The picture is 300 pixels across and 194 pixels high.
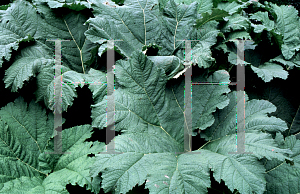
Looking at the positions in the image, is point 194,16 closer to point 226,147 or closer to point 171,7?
point 171,7

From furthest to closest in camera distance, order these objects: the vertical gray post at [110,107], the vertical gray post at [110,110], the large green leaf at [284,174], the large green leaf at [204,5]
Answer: the large green leaf at [204,5] → the large green leaf at [284,174] → the vertical gray post at [110,107] → the vertical gray post at [110,110]

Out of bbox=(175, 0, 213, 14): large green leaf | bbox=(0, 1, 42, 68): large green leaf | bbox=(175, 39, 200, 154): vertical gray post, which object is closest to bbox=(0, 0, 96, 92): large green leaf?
bbox=(0, 1, 42, 68): large green leaf

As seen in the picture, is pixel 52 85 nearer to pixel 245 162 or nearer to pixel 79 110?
pixel 79 110

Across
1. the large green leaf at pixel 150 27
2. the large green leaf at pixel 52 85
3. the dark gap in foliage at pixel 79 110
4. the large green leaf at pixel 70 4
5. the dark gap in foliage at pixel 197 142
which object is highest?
the large green leaf at pixel 70 4

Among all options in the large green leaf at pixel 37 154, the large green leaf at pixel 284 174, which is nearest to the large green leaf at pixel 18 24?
the large green leaf at pixel 37 154

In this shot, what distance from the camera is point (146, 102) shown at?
56.7 inches

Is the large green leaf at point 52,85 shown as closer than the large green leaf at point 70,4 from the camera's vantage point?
Yes

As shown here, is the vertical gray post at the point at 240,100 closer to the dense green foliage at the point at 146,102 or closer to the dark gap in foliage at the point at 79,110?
the dense green foliage at the point at 146,102

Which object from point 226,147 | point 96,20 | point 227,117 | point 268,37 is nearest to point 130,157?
point 226,147

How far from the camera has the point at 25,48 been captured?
1.65 m

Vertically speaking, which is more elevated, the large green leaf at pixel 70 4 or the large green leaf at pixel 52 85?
the large green leaf at pixel 70 4

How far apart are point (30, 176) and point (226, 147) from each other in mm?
1155

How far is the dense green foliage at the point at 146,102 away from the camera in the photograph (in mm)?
1176

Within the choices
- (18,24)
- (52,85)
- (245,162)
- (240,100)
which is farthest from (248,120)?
(18,24)
